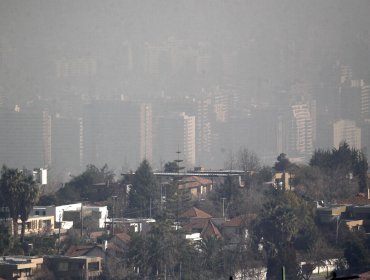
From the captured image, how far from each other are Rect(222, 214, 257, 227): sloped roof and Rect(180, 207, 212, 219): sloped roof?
4.47ft

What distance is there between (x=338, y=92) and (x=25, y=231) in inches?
2913

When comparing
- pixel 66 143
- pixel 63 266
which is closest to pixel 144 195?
pixel 63 266

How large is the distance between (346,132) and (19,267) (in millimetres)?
65337

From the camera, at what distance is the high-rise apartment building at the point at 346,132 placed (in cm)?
8431

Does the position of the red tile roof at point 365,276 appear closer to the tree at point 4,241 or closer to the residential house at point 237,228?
the residential house at point 237,228

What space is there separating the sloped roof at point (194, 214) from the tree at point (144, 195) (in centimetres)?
90

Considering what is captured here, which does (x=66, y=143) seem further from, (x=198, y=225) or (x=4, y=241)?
(x=4, y=241)

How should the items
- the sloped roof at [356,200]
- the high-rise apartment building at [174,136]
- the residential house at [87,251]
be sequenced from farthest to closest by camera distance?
the high-rise apartment building at [174,136], the sloped roof at [356,200], the residential house at [87,251]

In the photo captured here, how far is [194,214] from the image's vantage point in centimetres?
2930

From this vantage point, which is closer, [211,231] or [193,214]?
[211,231]

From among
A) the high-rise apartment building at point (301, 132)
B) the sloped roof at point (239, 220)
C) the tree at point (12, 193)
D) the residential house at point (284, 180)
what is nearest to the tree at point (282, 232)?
the sloped roof at point (239, 220)

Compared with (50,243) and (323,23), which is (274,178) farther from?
(323,23)

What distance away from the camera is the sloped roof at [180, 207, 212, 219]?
1146 inches

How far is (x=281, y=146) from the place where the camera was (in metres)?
87.9
